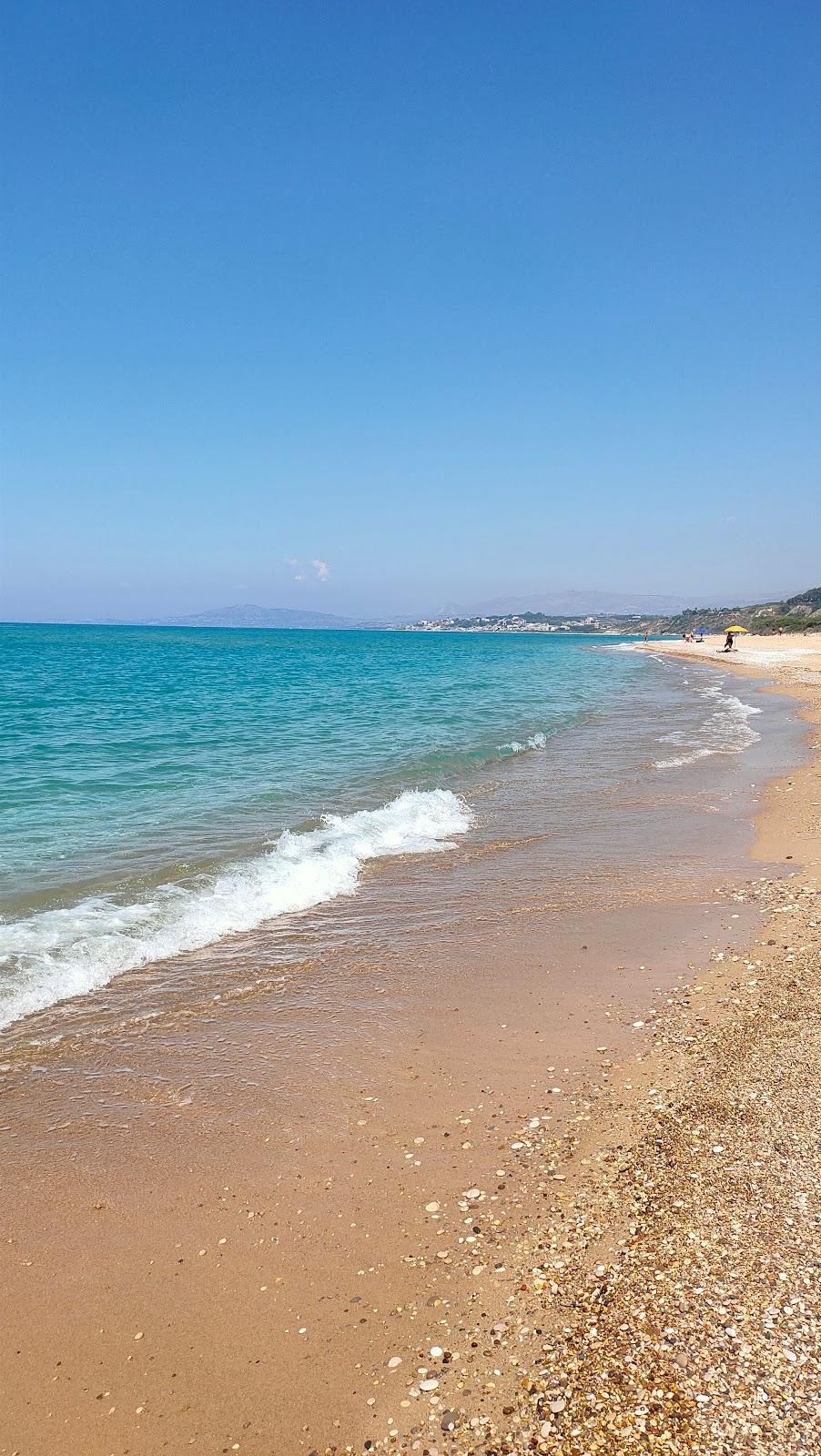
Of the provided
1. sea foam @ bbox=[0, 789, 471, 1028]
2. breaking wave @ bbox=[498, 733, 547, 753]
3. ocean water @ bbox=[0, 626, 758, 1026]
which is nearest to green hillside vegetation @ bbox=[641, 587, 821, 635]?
ocean water @ bbox=[0, 626, 758, 1026]

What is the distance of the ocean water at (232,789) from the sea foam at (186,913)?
26 millimetres

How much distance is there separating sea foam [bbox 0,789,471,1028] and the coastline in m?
1.49

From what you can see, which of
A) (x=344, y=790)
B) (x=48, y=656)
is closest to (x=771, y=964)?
(x=344, y=790)

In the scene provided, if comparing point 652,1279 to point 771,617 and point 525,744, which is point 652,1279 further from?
point 771,617

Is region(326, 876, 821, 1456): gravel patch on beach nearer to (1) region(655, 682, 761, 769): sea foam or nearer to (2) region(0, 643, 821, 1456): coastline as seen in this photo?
(2) region(0, 643, 821, 1456): coastline

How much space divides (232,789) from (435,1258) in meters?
11.6

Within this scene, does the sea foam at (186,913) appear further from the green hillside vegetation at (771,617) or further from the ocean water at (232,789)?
the green hillside vegetation at (771,617)

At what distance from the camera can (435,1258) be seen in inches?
148

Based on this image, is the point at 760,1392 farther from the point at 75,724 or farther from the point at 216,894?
the point at 75,724

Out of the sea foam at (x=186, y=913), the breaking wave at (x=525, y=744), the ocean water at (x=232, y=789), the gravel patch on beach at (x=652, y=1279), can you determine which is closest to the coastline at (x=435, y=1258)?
the gravel patch on beach at (x=652, y=1279)

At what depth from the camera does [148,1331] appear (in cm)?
346

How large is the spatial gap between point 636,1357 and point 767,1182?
1397 millimetres

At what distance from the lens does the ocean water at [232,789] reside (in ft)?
27.2

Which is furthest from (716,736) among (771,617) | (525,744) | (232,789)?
(771,617)
